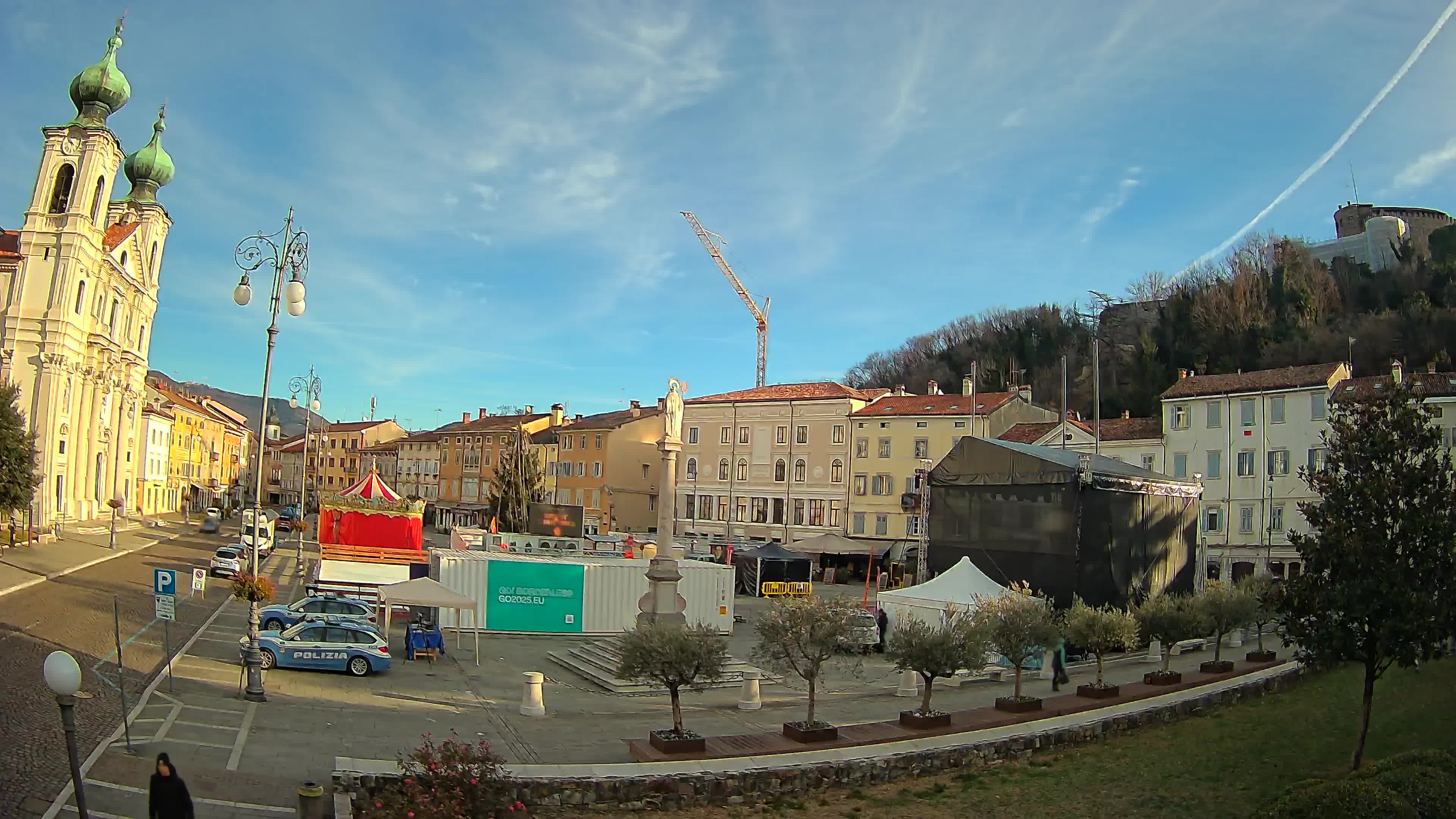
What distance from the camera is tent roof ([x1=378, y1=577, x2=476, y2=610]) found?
76.7ft

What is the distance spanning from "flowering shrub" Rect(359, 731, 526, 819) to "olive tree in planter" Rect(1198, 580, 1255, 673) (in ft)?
58.8

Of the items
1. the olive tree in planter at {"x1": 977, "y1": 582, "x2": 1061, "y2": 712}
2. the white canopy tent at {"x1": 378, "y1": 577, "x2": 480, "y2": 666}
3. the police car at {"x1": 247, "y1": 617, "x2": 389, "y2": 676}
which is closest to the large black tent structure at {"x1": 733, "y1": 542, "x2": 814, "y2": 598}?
the white canopy tent at {"x1": 378, "y1": 577, "x2": 480, "y2": 666}

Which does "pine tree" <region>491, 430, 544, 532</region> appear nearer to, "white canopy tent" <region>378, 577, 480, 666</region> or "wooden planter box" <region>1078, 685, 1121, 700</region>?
"white canopy tent" <region>378, 577, 480, 666</region>

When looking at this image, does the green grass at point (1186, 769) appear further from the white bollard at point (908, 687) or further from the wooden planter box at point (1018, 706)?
the white bollard at point (908, 687)

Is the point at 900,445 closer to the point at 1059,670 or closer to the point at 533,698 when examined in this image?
the point at 1059,670

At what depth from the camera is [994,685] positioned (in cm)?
2291

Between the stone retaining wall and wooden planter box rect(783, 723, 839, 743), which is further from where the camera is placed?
wooden planter box rect(783, 723, 839, 743)

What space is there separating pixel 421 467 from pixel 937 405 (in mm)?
57902

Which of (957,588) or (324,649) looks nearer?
(324,649)

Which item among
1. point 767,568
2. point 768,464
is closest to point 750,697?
point 767,568

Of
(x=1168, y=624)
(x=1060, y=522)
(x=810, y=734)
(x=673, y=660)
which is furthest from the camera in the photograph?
(x=1060, y=522)

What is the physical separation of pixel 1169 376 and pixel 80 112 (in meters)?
79.9

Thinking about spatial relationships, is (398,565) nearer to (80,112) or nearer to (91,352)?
(91,352)

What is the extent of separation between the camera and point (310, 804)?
10180 millimetres
